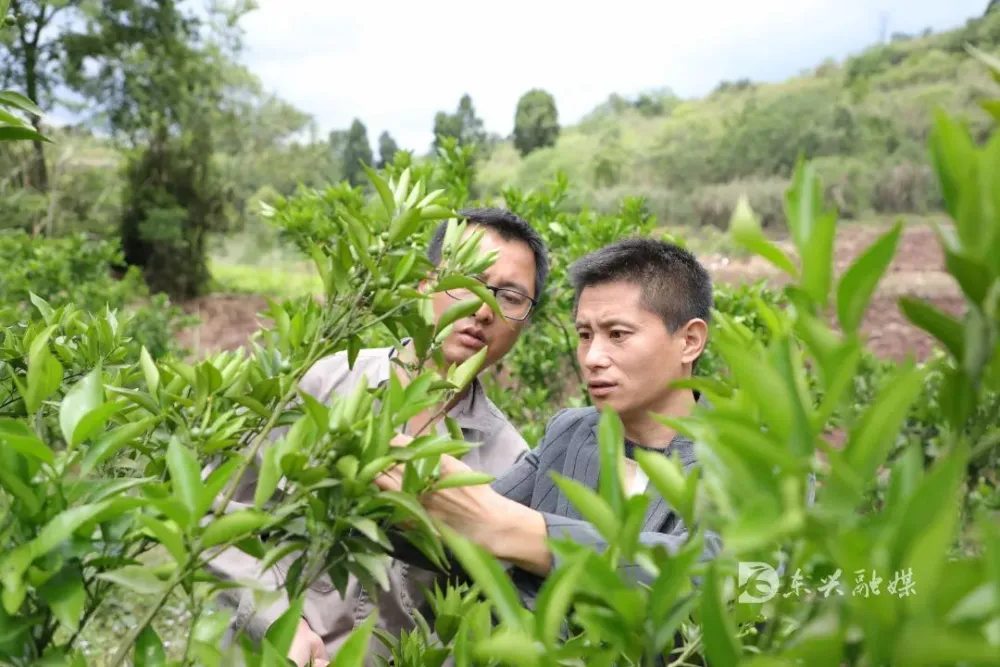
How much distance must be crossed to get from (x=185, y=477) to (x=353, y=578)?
1.21m

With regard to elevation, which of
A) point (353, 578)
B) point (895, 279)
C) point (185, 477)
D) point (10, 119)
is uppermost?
point (10, 119)

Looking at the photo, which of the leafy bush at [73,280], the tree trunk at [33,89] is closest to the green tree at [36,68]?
the tree trunk at [33,89]

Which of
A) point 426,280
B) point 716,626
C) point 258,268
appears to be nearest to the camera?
point 716,626

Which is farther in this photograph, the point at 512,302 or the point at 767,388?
the point at 512,302

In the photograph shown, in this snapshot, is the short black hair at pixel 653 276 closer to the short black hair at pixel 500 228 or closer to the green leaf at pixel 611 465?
the short black hair at pixel 500 228

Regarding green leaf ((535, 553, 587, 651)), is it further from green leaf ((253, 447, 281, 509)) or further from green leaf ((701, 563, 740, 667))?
green leaf ((253, 447, 281, 509))

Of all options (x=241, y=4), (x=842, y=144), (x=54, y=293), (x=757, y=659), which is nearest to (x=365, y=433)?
(x=757, y=659)

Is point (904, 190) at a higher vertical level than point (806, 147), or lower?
lower

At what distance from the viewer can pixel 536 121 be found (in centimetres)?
3819

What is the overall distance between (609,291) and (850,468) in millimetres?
1363

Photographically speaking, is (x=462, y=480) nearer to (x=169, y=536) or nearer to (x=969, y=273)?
(x=169, y=536)

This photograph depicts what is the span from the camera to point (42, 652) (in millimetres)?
742

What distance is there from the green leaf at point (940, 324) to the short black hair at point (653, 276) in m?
1.28

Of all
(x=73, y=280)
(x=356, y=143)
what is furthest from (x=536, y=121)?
(x=73, y=280)
